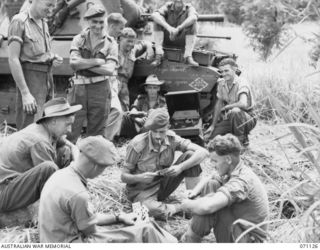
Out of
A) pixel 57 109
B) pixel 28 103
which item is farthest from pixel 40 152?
pixel 28 103

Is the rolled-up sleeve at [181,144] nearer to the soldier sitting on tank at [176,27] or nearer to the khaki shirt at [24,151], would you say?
the khaki shirt at [24,151]

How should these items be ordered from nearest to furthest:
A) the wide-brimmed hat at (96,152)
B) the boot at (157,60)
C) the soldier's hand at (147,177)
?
the wide-brimmed hat at (96,152), the soldier's hand at (147,177), the boot at (157,60)

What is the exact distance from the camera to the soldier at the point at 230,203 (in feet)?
16.2

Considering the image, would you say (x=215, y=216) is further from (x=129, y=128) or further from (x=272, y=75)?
(x=272, y=75)

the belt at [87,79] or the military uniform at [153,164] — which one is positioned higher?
the belt at [87,79]

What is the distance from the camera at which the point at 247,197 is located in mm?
5031

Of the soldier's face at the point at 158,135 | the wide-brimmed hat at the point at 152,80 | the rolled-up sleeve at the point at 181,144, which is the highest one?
the soldier's face at the point at 158,135

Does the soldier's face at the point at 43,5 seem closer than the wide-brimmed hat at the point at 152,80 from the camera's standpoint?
Yes

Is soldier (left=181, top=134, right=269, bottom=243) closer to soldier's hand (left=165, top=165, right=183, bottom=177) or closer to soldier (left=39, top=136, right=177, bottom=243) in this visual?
soldier (left=39, top=136, right=177, bottom=243)

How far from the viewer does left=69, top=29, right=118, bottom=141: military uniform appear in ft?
23.5

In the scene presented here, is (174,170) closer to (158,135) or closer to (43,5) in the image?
(158,135)

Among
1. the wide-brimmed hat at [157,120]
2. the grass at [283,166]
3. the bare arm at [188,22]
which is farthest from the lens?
the bare arm at [188,22]

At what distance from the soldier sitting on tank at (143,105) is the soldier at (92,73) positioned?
0.97m

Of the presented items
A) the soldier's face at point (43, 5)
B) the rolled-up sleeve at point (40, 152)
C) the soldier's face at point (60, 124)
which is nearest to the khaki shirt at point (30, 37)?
the soldier's face at point (43, 5)
